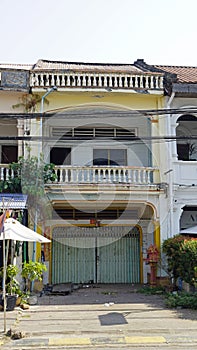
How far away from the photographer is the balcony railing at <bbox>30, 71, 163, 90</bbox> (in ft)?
43.2

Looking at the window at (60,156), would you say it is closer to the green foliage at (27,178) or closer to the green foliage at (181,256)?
the green foliage at (27,178)

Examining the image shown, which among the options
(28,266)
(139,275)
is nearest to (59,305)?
(28,266)

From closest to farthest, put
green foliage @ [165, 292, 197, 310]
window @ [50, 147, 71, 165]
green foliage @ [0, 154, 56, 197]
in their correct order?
green foliage @ [165, 292, 197, 310]
green foliage @ [0, 154, 56, 197]
window @ [50, 147, 71, 165]

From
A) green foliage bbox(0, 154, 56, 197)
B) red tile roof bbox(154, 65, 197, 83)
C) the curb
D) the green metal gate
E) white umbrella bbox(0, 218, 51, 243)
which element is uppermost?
red tile roof bbox(154, 65, 197, 83)

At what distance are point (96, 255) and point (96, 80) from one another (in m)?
6.51

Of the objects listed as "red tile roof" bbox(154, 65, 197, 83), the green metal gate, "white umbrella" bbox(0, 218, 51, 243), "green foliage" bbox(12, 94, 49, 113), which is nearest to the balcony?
"green foliage" bbox(12, 94, 49, 113)

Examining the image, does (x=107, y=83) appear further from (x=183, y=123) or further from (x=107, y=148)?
(x=183, y=123)

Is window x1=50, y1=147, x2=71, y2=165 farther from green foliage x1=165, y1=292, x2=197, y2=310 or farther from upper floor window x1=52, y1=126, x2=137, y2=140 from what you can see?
green foliage x1=165, y1=292, x2=197, y2=310

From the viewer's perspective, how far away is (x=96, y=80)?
13469 mm

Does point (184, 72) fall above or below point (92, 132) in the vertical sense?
above

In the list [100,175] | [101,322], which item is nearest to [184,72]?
[100,175]

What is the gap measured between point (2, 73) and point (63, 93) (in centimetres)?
203

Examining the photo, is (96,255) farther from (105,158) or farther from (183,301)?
(183,301)

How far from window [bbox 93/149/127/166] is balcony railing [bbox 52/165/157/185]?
5.01 ft
